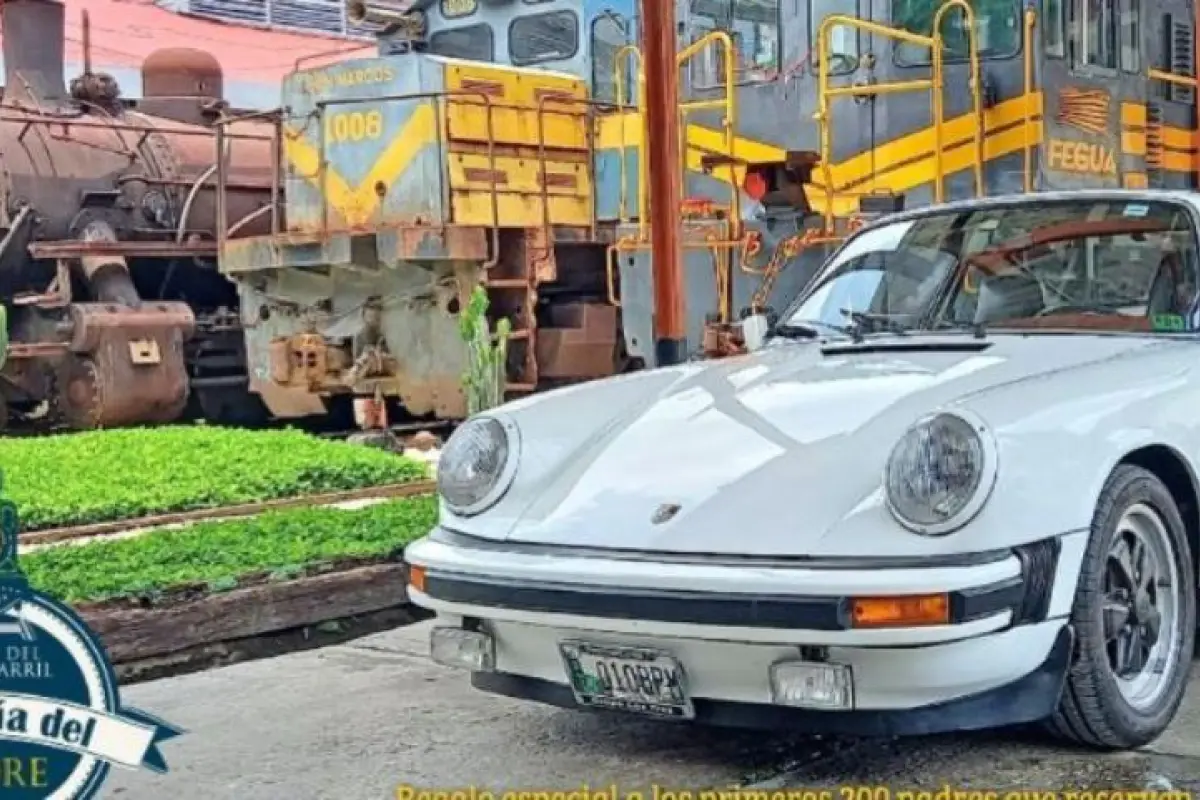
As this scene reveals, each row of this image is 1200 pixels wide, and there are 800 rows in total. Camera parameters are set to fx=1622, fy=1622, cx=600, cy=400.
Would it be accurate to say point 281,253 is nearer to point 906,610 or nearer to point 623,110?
point 623,110

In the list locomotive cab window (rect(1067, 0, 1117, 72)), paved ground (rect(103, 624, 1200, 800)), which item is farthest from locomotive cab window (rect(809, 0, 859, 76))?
paved ground (rect(103, 624, 1200, 800))

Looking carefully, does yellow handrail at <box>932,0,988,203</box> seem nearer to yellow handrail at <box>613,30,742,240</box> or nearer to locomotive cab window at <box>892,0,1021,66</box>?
locomotive cab window at <box>892,0,1021,66</box>

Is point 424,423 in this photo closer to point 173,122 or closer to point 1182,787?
point 173,122

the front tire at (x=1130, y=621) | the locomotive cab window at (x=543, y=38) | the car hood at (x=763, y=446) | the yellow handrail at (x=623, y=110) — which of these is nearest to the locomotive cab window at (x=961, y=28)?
the yellow handrail at (x=623, y=110)

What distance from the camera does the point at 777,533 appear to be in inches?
145

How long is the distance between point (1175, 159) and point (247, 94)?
16861 millimetres

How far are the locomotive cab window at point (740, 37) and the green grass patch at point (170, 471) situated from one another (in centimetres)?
311

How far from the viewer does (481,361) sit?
10.1m

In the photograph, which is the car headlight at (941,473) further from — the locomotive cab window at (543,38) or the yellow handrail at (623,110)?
the locomotive cab window at (543,38)

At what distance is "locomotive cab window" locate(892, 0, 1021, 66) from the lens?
29.7 ft

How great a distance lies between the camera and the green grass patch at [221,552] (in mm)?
5867
